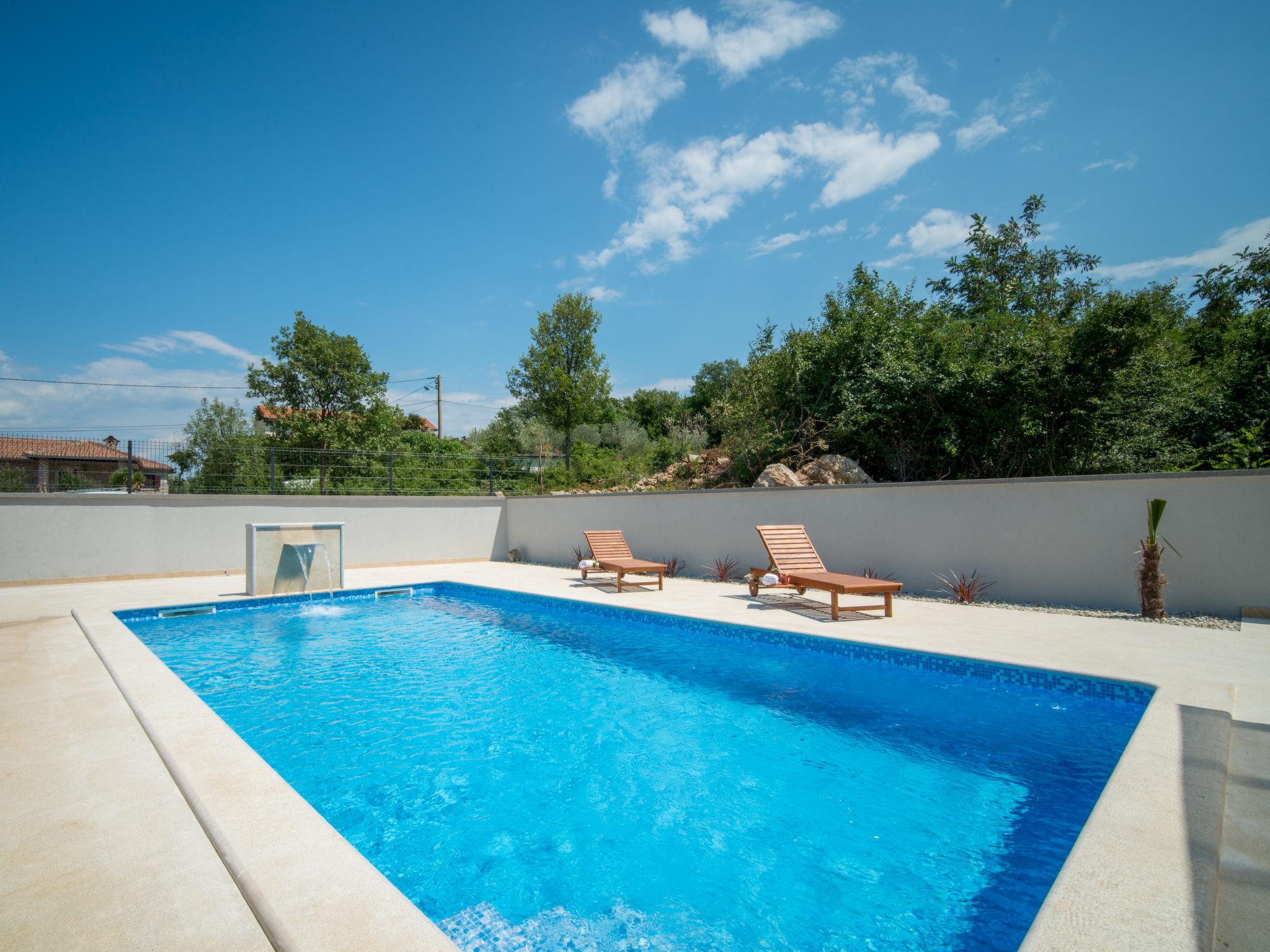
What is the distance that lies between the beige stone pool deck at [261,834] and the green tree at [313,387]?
53.1 ft

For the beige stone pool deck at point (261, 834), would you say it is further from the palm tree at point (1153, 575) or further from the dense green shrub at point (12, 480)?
the dense green shrub at point (12, 480)

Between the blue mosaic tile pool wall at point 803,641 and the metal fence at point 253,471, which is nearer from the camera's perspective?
the blue mosaic tile pool wall at point 803,641

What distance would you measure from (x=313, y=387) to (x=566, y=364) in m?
8.46

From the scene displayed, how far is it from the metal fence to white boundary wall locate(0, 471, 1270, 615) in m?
0.41

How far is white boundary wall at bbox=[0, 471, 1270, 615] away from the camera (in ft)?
22.4

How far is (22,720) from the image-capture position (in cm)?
356

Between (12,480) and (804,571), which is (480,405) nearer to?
(12,480)

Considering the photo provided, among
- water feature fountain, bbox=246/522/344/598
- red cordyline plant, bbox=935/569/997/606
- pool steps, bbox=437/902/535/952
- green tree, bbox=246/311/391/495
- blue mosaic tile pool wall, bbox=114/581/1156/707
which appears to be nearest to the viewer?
pool steps, bbox=437/902/535/952

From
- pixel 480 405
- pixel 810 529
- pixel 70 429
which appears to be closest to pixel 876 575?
pixel 810 529

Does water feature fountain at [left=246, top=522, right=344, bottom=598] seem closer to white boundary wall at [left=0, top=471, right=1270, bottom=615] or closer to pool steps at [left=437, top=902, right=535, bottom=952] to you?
white boundary wall at [left=0, top=471, right=1270, bottom=615]

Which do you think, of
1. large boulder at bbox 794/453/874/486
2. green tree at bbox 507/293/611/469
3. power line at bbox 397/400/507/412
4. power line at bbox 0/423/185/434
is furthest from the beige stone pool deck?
power line at bbox 397/400/507/412

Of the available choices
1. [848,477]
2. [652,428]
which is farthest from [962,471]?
[652,428]

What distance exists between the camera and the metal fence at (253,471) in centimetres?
1096

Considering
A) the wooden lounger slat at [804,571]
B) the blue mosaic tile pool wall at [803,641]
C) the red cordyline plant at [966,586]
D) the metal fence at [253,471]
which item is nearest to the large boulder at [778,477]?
the wooden lounger slat at [804,571]
